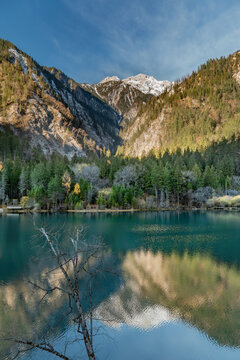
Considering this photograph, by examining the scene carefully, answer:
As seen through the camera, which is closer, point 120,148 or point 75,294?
point 75,294

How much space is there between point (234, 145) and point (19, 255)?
99.2 m

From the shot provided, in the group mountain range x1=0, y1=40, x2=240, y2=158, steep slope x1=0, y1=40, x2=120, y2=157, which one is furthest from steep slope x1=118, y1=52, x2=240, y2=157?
steep slope x1=0, y1=40, x2=120, y2=157

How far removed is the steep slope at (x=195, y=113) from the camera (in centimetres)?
13088

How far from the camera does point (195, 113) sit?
485 feet

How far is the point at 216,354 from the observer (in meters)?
9.26

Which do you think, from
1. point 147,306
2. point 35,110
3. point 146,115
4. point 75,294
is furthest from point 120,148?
point 75,294

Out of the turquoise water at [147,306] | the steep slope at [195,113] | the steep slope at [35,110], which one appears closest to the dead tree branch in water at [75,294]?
the turquoise water at [147,306]

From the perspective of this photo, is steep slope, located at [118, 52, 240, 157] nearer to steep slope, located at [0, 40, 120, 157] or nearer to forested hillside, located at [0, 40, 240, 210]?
forested hillside, located at [0, 40, 240, 210]

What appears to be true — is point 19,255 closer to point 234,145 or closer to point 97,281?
point 97,281

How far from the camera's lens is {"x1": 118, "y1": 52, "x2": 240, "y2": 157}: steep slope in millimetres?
130875

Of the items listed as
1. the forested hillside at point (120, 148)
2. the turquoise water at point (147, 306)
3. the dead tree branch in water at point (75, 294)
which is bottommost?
the turquoise water at point (147, 306)

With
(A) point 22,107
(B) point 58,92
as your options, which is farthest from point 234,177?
(B) point 58,92

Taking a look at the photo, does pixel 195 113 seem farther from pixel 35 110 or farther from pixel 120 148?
pixel 35 110

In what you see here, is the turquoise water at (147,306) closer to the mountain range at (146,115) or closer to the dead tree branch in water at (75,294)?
the dead tree branch in water at (75,294)
